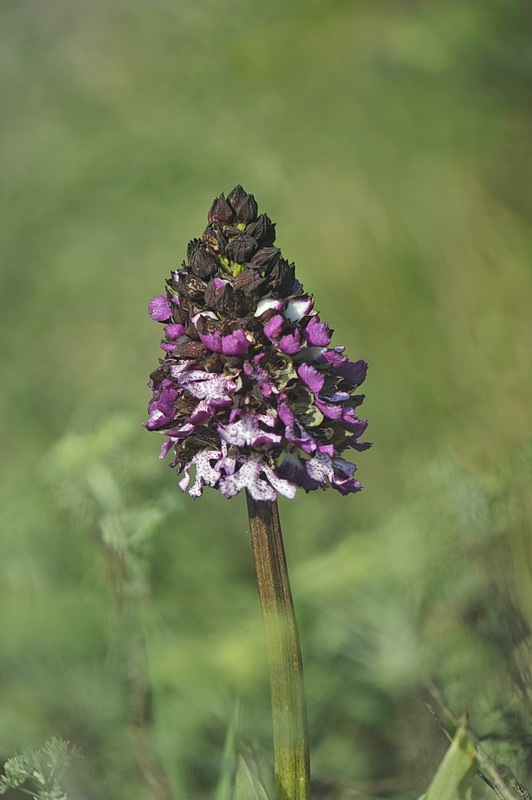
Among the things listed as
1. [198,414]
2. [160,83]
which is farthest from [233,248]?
[160,83]

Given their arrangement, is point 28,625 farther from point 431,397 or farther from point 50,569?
point 431,397

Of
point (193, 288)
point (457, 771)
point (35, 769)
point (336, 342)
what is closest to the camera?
point (457, 771)

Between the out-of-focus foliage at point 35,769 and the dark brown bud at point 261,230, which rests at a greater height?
the dark brown bud at point 261,230

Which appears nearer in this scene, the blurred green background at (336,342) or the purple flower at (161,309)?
the purple flower at (161,309)

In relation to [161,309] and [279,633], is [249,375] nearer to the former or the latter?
[161,309]

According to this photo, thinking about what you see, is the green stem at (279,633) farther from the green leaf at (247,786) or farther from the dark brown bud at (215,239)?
the dark brown bud at (215,239)

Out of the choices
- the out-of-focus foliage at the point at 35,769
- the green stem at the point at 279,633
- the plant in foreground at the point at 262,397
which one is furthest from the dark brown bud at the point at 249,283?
the out-of-focus foliage at the point at 35,769

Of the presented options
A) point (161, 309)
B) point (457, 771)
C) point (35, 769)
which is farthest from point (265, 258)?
point (35, 769)
